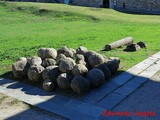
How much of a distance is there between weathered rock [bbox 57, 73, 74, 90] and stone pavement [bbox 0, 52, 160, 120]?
12.4 inches

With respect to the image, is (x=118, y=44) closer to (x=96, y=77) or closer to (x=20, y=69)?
(x=96, y=77)

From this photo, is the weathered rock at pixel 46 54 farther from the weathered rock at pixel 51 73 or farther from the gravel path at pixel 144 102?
the gravel path at pixel 144 102

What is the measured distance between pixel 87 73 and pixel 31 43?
720cm

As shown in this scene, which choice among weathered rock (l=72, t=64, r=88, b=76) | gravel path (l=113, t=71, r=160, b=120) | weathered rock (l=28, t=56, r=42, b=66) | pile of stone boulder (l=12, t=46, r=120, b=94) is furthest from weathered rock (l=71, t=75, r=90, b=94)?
weathered rock (l=28, t=56, r=42, b=66)

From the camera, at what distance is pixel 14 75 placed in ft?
29.9

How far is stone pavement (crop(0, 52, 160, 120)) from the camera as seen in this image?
6.94 metres

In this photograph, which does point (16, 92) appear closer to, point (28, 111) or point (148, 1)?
point (28, 111)

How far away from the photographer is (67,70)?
8.34 metres

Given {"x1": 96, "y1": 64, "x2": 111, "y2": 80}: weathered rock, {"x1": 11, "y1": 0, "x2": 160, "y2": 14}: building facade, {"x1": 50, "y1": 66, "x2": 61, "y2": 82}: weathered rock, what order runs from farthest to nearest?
{"x1": 11, "y1": 0, "x2": 160, "y2": 14}: building facade, {"x1": 96, "y1": 64, "x2": 111, "y2": 80}: weathered rock, {"x1": 50, "y1": 66, "x2": 61, "y2": 82}: weathered rock

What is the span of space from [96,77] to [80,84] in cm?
63

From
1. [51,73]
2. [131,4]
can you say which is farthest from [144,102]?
[131,4]

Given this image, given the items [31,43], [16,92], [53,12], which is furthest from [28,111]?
[53,12]

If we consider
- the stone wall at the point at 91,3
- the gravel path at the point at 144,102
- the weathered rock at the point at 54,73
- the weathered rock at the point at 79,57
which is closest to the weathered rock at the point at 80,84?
the weathered rock at the point at 54,73

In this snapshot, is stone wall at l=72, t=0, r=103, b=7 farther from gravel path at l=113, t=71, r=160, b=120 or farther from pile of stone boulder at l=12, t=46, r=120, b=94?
gravel path at l=113, t=71, r=160, b=120
